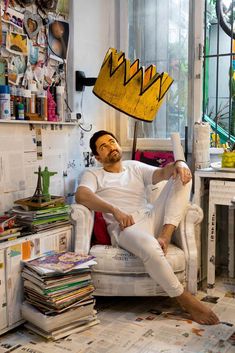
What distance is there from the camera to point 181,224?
250cm

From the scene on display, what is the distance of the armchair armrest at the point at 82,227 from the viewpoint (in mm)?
2393

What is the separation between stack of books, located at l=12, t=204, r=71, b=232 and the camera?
2.27 metres

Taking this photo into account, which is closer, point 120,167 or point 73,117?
point 120,167

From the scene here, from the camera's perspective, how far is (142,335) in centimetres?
208

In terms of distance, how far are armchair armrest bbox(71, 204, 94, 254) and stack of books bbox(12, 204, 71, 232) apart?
0.19 ft

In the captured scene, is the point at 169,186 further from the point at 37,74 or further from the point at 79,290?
the point at 37,74

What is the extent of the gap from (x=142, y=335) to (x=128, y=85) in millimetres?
1470

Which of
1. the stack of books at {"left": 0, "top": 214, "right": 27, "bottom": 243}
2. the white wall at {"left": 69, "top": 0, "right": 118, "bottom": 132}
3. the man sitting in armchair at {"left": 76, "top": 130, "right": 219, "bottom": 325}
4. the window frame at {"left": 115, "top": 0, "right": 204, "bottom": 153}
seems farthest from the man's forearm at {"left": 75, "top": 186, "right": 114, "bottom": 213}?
the window frame at {"left": 115, "top": 0, "right": 204, "bottom": 153}

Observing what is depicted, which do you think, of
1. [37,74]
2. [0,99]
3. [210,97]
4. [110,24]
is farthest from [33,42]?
[210,97]

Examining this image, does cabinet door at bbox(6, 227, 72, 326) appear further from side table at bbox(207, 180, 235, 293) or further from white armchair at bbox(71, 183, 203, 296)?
side table at bbox(207, 180, 235, 293)

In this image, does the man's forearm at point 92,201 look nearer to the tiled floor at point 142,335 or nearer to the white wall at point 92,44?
the tiled floor at point 142,335

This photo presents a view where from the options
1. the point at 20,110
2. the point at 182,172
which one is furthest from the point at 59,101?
the point at 182,172

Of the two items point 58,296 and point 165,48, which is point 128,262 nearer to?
point 58,296

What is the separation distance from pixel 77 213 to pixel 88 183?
0.73 ft
